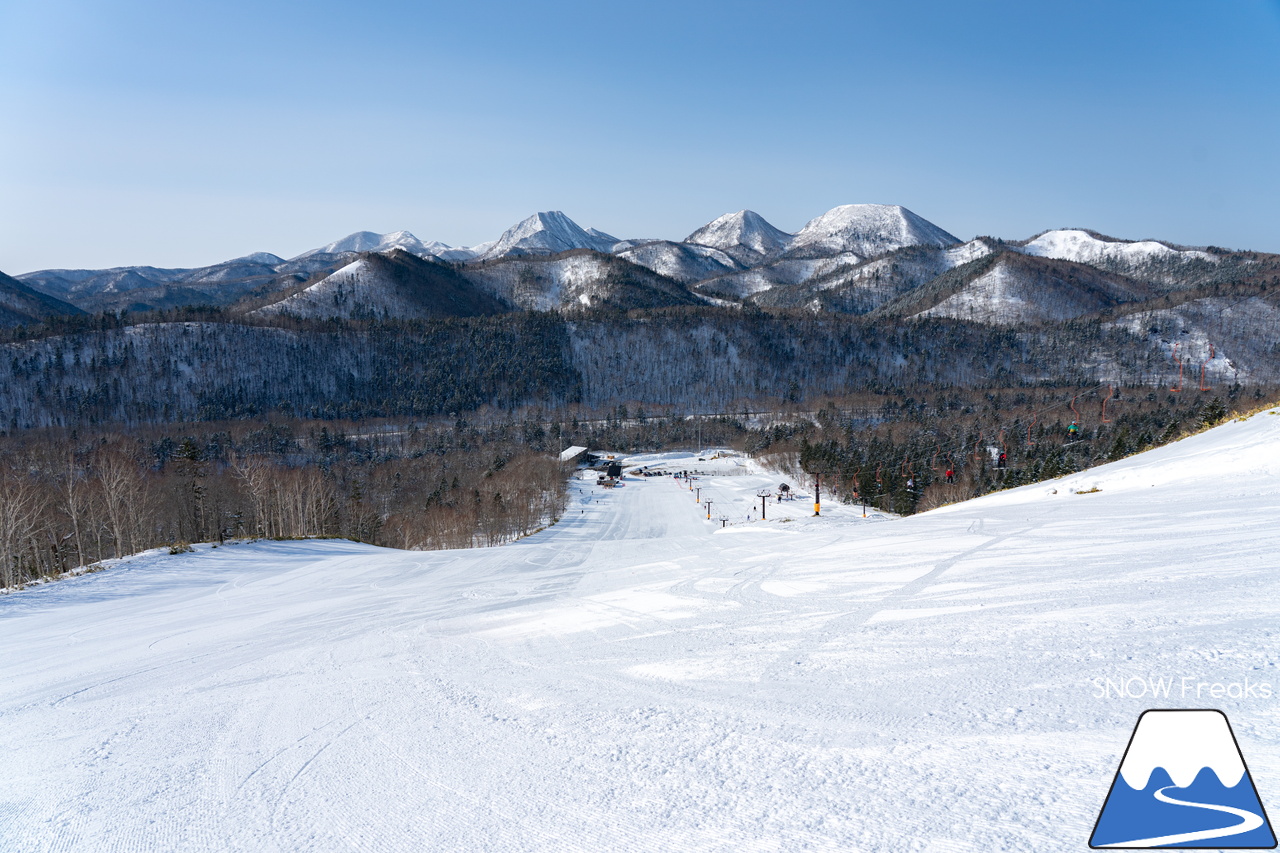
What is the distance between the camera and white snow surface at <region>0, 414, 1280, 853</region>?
3.37 m

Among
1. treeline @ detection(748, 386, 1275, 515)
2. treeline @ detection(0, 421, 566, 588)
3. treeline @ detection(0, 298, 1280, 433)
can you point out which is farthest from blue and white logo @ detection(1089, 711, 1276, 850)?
treeline @ detection(0, 298, 1280, 433)

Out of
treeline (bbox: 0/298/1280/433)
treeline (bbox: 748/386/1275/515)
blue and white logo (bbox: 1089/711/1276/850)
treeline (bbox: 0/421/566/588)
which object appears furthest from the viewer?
treeline (bbox: 0/298/1280/433)

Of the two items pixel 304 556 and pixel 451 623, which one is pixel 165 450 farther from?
pixel 451 623

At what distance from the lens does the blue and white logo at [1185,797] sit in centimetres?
261

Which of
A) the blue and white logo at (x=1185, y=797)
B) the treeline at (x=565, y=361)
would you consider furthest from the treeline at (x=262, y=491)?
the treeline at (x=565, y=361)

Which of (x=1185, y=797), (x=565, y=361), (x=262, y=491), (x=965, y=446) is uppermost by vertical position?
(x=565, y=361)

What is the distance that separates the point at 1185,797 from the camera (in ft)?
8.88

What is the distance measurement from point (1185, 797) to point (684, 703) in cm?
313

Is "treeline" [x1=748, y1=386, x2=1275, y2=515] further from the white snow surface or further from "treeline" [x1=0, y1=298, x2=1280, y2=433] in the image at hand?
"treeline" [x1=0, y1=298, x2=1280, y2=433]

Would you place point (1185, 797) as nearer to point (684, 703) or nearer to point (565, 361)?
point (684, 703)

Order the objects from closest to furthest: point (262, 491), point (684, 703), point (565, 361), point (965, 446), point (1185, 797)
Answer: point (1185, 797) → point (684, 703) → point (262, 491) → point (965, 446) → point (565, 361)

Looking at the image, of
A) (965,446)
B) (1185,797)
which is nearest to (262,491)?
(1185,797)

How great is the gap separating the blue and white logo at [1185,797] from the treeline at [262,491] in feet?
65.2

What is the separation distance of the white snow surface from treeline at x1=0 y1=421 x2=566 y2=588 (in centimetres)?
1185
